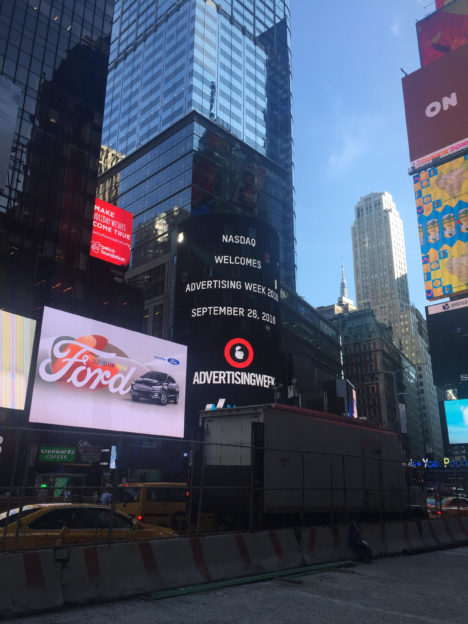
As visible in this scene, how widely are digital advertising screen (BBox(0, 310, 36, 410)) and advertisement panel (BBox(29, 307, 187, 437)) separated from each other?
2038 mm

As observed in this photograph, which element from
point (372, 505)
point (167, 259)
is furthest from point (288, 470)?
point (167, 259)

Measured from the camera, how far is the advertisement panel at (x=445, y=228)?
151 feet

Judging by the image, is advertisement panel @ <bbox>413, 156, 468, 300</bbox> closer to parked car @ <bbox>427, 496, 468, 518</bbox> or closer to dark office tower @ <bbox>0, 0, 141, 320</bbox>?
parked car @ <bbox>427, 496, 468, 518</bbox>

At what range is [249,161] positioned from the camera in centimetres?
8981

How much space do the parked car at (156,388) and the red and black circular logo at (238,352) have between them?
24.6ft

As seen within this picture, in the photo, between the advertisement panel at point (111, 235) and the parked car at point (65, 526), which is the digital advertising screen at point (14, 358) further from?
the advertisement panel at point (111, 235)

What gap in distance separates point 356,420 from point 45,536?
10839 millimetres

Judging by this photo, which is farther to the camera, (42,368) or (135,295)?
(135,295)

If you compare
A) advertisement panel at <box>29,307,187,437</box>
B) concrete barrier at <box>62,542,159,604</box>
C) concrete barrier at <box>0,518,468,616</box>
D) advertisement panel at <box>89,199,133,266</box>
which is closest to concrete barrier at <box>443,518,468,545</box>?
concrete barrier at <box>0,518,468,616</box>

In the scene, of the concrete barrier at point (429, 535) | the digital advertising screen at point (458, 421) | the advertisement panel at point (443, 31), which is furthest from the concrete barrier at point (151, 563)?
the advertisement panel at point (443, 31)

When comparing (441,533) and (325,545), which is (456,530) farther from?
(325,545)

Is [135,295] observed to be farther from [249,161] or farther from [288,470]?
[288,470]

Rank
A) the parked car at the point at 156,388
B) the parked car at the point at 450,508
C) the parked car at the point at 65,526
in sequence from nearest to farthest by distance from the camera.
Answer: the parked car at the point at 65,526 → the parked car at the point at 450,508 → the parked car at the point at 156,388

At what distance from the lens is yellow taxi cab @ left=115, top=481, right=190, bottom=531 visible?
15024mm
